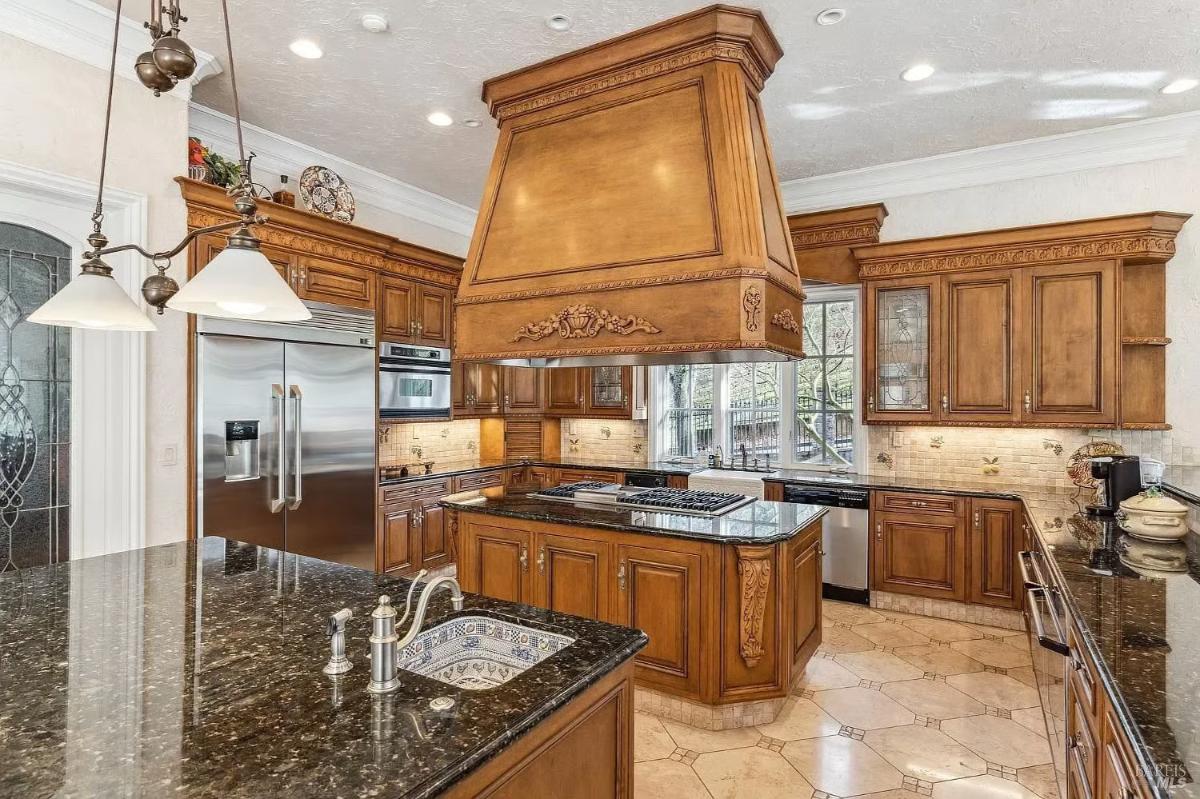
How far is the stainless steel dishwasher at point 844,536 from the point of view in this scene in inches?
173

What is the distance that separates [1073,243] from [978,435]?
1403 millimetres

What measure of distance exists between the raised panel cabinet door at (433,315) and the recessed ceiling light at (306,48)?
81.2 inches

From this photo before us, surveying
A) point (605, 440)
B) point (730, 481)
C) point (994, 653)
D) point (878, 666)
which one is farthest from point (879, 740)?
point (605, 440)

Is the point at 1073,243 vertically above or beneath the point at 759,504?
above

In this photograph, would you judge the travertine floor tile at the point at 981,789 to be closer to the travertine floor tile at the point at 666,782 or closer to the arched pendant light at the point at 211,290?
the travertine floor tile at the point at 666,782

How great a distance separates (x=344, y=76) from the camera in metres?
3.40

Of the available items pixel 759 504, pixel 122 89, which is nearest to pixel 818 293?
pixel 759 504

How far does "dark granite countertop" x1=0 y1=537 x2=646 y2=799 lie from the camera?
979mm

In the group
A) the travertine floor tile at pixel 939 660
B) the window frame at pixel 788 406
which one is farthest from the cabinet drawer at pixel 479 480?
the travertine floor tile at pixel 939 660

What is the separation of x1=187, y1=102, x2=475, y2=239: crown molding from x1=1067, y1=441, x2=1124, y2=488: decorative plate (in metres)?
5.18

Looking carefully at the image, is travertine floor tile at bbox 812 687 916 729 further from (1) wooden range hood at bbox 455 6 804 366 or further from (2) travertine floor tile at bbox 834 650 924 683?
(1) wooden range hood at bbox 455 6 804 366

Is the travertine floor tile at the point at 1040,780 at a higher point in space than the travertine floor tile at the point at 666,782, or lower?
higher

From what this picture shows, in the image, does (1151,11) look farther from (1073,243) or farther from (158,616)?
(158,616)

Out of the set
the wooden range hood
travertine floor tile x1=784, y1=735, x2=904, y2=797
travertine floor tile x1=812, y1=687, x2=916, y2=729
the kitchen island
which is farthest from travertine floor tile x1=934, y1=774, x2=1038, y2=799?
the wooden range hood
